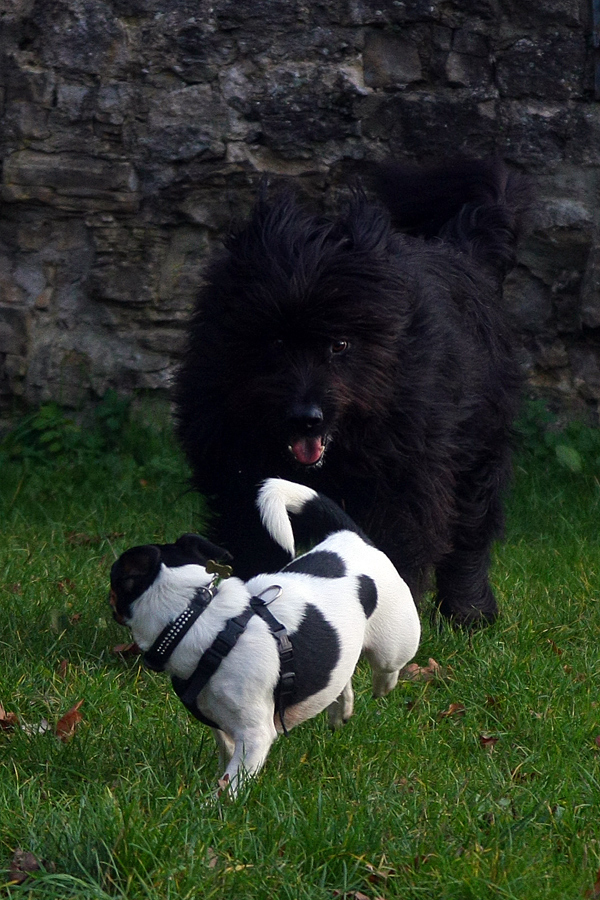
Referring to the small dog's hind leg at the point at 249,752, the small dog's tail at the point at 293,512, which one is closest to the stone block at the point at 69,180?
the small dog's tail at the point at 293,512

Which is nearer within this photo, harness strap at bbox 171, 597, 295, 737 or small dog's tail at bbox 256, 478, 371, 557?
harness strap at bbox 171, 597, 295, 737

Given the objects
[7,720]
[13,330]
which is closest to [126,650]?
[7,720]

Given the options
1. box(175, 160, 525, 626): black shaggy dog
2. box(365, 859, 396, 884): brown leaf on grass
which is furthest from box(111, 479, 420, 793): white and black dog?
box(175, 160, 525, 626): black shaggy dog

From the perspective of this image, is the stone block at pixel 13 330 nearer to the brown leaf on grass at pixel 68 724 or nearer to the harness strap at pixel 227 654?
the brown leaf on grass at pixel 68 724

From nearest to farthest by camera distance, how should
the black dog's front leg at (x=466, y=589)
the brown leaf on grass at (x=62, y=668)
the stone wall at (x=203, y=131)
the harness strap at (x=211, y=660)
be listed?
the harness strap at (x=211, y=660), the brown leaf on grass at (x=62, y=668), the black dog's front leg at (x=466, y=589), the stone wall at (x=203, y=131)

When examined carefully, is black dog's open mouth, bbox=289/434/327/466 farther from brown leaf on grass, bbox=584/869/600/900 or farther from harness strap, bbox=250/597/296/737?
brown leaf on grass, bbox=584/869/600/900

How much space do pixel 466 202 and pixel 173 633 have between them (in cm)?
268

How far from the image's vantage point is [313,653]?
8.37 ft

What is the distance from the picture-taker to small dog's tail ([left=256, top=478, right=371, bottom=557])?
2723mm

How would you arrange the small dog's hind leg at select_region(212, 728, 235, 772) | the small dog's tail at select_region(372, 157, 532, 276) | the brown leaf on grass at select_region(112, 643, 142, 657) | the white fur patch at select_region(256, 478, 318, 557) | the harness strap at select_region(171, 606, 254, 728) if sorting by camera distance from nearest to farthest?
1. the harness strap at select_region(171, 606, 254, 728)
2. the small dog's hind leg at select_region(212, 728, 235, 772)
3. the white fur patch at select_region(256, 478, 318, 557)
4. the brown leaf on grass at select_region(112, 643, 142, 657)
5. the small dog's tail at select_region(372, 157, 532, 276)

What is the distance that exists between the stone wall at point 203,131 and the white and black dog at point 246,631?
11.3ft

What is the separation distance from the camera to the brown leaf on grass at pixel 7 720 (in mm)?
2988

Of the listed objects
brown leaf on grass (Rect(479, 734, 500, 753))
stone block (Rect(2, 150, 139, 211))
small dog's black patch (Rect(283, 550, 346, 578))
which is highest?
stone block (Rect(2, 150, 139, 211))

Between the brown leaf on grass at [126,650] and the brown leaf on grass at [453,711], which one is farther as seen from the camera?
the brown leaf on grass at [126,650]
